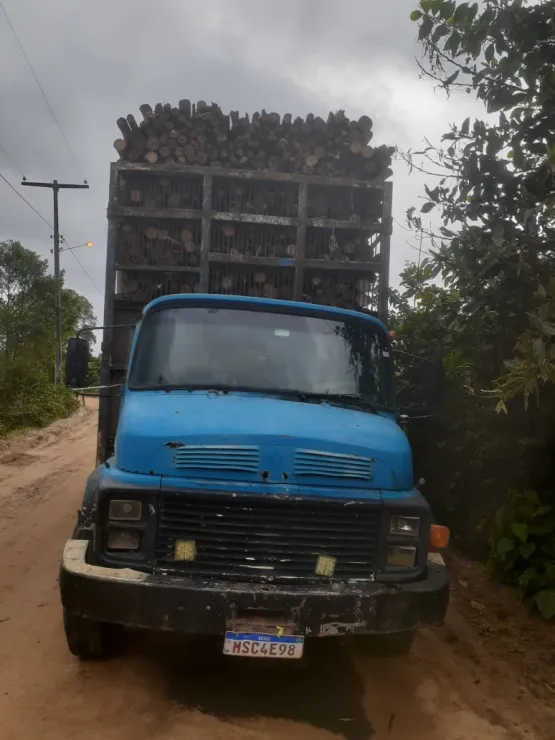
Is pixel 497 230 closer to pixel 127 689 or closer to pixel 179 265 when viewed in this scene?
pixel 179 265

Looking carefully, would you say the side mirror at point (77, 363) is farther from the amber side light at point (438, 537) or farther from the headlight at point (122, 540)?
the amber side light at point (438, 537)

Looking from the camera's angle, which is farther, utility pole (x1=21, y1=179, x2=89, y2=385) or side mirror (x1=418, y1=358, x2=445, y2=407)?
utility pole (x1=21, y1=179, x2=89, y2=385)

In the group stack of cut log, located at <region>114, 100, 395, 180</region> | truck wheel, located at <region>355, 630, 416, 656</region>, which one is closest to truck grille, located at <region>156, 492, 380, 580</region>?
truck wheel, located at <region>355, 630, 416, 656</region>

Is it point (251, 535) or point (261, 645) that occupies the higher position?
point (251, 535)

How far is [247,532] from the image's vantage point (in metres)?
3.62

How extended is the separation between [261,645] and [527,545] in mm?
2769

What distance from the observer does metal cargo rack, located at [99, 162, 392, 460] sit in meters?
6.40

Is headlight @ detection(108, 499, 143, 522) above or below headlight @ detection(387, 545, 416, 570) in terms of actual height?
above

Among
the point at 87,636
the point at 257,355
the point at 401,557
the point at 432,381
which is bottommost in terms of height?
the point at 87,636

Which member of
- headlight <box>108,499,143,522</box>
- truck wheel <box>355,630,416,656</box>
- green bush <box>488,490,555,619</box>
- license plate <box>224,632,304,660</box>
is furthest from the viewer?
green bush <box>488,490,555,619</box>

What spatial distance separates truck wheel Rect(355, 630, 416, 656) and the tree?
122cm

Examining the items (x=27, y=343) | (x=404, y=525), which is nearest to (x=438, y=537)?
(x=404, y=525)

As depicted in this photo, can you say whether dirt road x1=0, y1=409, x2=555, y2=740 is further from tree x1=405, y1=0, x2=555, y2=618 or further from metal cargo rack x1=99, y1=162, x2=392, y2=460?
metal cargo rack x1=99, y1=162, x2=392, y2=460

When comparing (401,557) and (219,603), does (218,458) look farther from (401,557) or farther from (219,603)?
(401,557)
